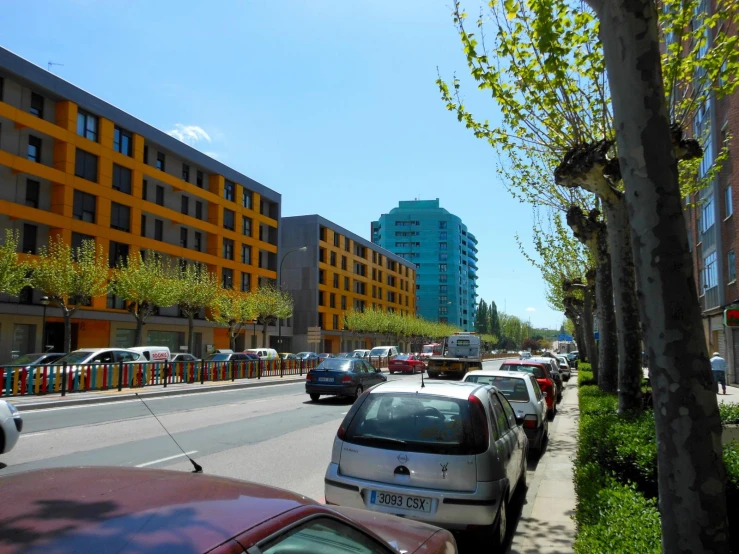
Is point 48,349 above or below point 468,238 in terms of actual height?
below

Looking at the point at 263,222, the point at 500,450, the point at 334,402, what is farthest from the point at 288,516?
the point at 263,222

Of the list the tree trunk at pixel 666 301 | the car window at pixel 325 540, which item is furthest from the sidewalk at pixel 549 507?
the car window at pixel 325 540

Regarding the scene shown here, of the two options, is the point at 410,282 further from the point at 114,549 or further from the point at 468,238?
the point at 114,549

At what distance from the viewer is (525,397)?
10.6 m

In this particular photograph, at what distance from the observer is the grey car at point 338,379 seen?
1870 centimetres

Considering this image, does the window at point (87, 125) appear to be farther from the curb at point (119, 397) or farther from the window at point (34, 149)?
the curb at point (119, 397)

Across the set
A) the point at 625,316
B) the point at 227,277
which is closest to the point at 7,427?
the point at 625,316

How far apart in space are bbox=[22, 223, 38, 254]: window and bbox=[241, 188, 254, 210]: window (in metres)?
21.6

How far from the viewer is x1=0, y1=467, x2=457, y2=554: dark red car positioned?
65.1 inches

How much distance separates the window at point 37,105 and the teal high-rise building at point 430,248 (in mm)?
104647

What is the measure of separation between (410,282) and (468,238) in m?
53.3

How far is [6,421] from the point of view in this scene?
8.33 meters

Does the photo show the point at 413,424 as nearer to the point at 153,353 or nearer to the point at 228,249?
the point at 153,353

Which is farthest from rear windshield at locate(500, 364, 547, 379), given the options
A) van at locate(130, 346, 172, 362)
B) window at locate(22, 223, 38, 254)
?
window at locate(22, 223, 38, 254)
